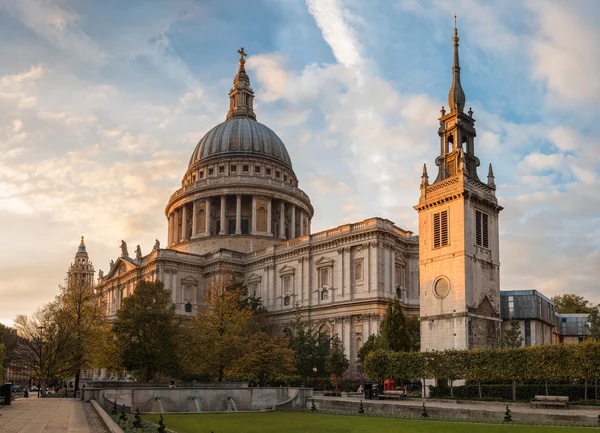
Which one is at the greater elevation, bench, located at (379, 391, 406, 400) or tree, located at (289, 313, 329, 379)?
tree, located at (289, 313, 329, 379)

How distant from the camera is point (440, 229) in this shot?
166ft

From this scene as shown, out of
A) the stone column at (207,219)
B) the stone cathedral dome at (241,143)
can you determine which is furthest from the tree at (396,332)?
the stone cathedral dome at (241,143)

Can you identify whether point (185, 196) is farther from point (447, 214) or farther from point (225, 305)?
point (447, 214)

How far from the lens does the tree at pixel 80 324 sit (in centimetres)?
5225

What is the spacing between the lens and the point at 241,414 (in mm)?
38719

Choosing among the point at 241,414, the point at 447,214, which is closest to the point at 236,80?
the point at 447,214

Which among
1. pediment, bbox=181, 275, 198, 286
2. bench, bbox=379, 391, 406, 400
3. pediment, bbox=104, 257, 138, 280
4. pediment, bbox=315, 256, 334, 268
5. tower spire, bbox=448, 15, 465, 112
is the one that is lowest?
bench, bbox=379, 391, 406, 400

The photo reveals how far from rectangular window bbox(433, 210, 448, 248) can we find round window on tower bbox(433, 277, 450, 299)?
8.75ft

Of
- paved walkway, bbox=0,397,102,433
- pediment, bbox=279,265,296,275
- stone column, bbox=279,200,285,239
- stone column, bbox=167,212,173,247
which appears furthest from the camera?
stone column, bbox=167,212,173,247

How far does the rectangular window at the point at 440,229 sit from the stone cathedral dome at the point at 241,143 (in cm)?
5599

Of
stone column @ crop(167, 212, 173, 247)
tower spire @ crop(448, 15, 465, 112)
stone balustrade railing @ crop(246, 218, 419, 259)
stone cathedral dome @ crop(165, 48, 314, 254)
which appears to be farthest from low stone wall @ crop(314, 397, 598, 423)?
stone column @ crop(167, 212, 173, 247)

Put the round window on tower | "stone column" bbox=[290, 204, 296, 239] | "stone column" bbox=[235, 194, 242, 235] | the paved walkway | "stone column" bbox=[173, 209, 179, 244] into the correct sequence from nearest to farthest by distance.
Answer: the paved walkway, the round window on tower, "stone column" bbox=[235, 194, 242, 235], "stone column" bbox=[290, 204, 296, 239], "stone column" bbox=[173, 209, 179, 244]

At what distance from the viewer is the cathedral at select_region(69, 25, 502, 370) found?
4916 centimetres

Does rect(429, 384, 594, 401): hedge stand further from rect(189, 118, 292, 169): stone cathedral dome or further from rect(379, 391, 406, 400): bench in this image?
rect(189, 118, 292, 169): stone cathedral dome
